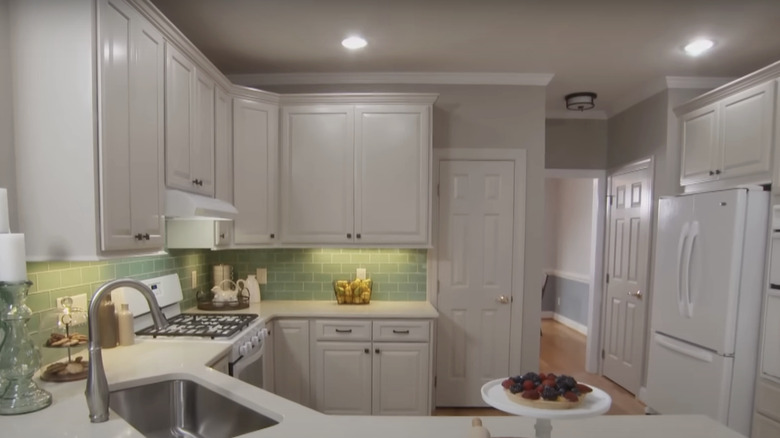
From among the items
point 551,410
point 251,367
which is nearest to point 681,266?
point 551,410

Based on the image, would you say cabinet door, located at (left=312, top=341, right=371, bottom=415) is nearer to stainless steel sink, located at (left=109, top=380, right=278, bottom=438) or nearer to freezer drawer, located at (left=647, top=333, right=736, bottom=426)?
stainless steel sink, located at (left=109, top=380, right=278, bottom=438)

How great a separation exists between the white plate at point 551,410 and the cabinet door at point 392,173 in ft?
6.28

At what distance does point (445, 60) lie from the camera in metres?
2.91

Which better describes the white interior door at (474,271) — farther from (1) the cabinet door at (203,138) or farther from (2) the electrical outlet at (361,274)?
(1) the cabinet door at (203,138)

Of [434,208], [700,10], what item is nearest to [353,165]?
[434,208]

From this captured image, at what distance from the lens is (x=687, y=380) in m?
2.69

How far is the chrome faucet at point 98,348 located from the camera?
44.6 inches

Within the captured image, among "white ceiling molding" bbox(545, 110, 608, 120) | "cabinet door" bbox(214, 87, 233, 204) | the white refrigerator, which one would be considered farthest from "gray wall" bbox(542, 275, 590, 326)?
"cabinet door" bbox(214, 87, 233, 204)

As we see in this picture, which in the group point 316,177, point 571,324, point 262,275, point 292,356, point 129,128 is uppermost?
point 129,128

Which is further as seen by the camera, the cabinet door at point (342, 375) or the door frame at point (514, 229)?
the door frame at point (514, 229)

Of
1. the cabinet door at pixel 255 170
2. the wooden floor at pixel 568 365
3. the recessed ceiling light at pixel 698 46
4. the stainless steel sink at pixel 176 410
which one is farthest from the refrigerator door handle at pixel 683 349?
the cabinet door at pixel 255 170

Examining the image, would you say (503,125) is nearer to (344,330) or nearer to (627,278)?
(627,278)

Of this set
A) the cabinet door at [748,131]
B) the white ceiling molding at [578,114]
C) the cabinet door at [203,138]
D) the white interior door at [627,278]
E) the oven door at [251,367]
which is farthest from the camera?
the white ceiling molding at [578,114]

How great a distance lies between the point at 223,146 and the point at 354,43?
1.09 meters
